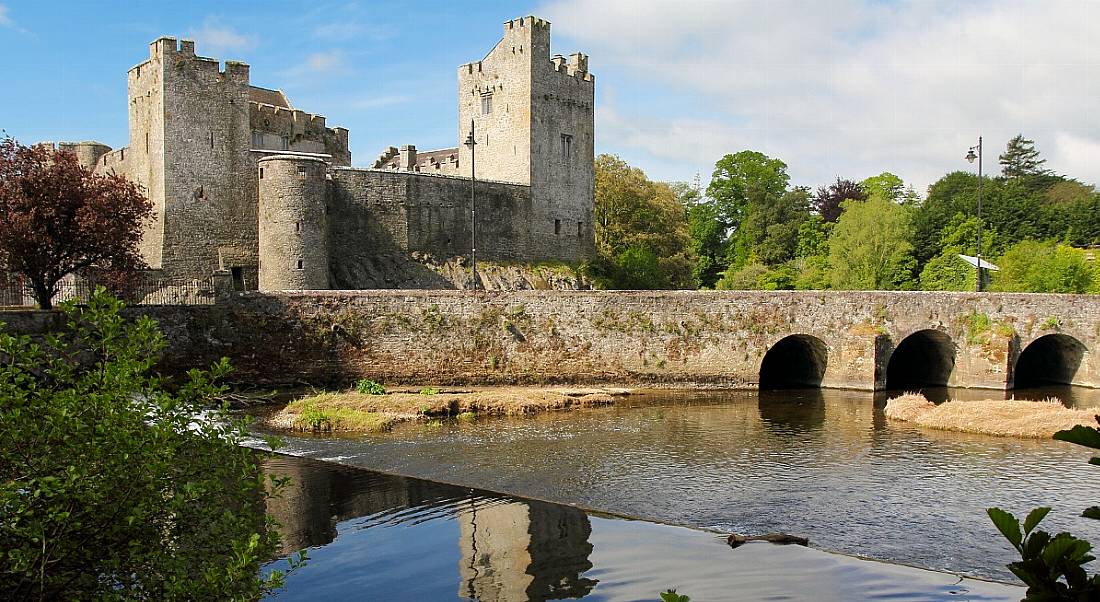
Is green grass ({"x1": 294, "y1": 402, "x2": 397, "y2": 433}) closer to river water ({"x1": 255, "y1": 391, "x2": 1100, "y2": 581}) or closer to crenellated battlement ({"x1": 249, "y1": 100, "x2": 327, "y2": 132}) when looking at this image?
river water ({"x1": 255, "y1": 391, "x2": 1100, "y2": 581})

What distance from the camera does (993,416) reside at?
23688 mm

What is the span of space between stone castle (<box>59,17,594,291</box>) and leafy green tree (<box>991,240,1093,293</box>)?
859 inches

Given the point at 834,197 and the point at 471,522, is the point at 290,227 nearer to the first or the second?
the point at 471,522

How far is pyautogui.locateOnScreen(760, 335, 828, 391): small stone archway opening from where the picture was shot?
31672mm

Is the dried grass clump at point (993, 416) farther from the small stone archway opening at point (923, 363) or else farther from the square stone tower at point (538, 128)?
the square stone tower at point (538, 128)

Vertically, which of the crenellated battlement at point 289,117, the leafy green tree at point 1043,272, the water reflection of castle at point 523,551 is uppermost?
the crenellated battlement at point 289,117

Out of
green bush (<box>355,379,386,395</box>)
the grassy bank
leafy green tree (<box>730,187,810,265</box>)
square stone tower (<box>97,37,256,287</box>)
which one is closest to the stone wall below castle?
square stone tower (<box>97,37,256,287</box>)

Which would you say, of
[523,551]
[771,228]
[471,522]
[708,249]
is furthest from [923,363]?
[708,249]

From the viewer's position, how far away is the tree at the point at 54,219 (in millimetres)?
26422

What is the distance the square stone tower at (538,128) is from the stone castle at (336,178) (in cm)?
8

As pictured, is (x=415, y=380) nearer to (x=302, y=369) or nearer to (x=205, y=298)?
(x=302, y=369)

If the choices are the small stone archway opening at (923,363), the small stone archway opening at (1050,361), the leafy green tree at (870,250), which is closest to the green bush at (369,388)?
the small stone archway opening at (923,363)

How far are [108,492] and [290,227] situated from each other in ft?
93.3

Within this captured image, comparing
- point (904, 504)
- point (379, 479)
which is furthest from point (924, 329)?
point (379, 479)
